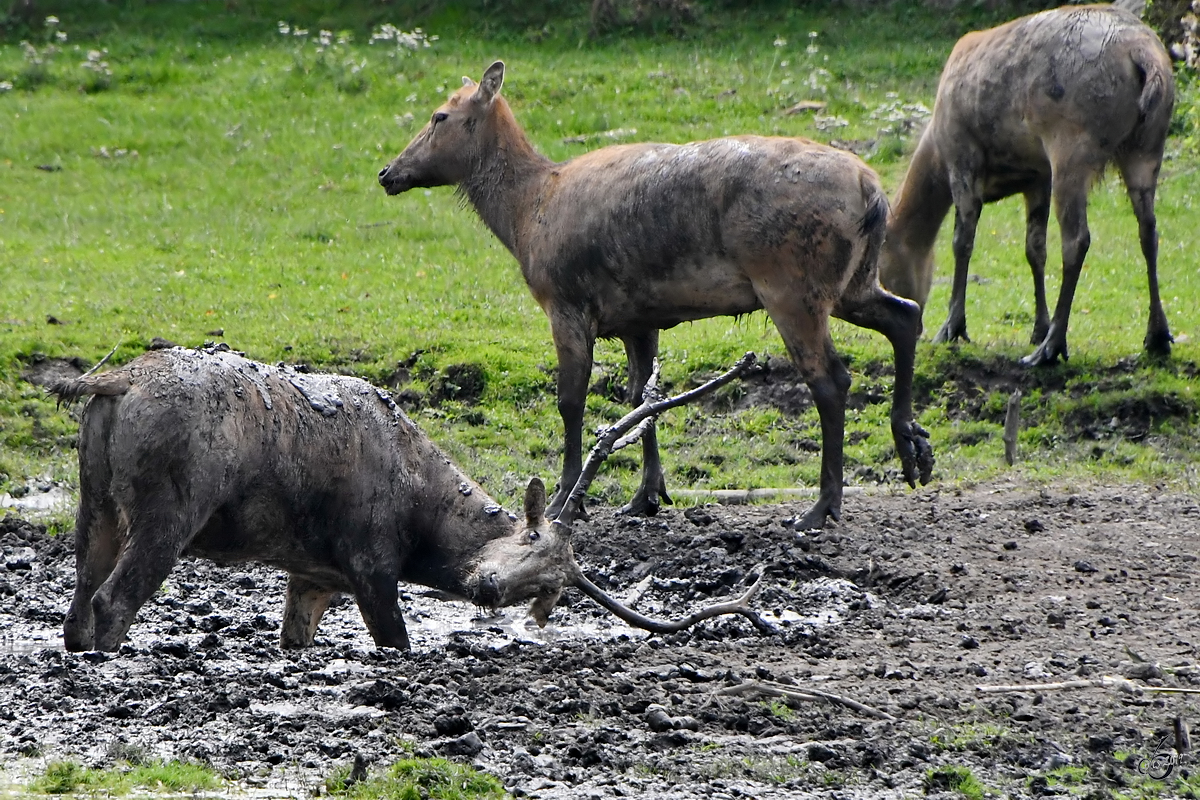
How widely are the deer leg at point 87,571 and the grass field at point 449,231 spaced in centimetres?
371

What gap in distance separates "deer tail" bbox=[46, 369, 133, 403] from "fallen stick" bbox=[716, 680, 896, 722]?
263 cm

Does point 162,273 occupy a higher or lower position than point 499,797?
lower

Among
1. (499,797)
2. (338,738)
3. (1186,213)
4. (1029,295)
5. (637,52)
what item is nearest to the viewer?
(499,797)

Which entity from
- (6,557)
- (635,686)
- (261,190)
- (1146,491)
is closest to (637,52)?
(261,190)

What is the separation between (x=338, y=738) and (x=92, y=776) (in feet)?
2.73

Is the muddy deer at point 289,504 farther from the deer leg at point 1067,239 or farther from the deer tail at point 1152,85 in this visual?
the deer tail at point 1152,85

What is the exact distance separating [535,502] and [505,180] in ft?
12.4

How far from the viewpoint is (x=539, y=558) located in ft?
22.6

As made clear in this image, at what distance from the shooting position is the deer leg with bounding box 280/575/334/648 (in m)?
7.28

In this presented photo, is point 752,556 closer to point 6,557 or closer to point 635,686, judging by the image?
point 635,686

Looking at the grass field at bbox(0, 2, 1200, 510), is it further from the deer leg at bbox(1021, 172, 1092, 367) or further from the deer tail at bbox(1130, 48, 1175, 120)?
the deer tail at bbox(1130, 48, 1175, 120)

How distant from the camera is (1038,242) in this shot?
42.3 feet

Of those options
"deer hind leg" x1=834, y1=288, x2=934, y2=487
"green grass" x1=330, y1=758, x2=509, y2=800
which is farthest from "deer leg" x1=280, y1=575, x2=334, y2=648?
"deer hind leg" x1=834, y1=288, x2=934, y2=487

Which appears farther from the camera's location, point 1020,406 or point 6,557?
point 1020,406
